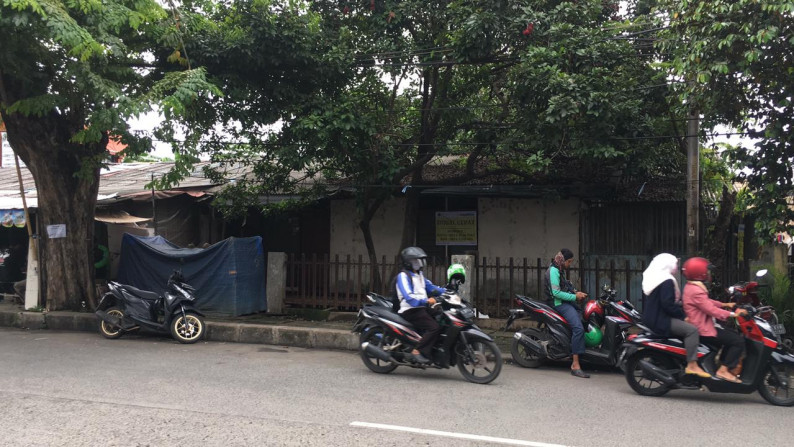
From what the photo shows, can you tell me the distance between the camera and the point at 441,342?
287 inches

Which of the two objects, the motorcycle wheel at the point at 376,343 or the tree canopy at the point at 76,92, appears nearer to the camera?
the motorcycle wheel at the point at 376,343

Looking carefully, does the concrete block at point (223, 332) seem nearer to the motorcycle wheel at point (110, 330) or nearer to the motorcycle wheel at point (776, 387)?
the motorcycle wheel at point (110, 330)

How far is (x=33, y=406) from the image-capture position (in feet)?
18.9

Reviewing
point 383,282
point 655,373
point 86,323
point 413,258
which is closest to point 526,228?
point 383,282

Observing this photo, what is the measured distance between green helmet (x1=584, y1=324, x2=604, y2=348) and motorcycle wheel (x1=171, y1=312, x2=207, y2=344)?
5.72m

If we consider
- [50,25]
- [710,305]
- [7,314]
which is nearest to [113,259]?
[7,314]

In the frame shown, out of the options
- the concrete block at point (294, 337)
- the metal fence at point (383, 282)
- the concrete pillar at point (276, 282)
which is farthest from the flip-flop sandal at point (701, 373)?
the concrete pillar at point (276, 282)

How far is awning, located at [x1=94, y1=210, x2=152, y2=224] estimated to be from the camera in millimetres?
14164

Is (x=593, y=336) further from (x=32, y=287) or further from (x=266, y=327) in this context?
(x=32, y=287)

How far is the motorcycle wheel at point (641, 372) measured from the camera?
6.59 metres

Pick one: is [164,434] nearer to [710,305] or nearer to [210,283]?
[710,305]

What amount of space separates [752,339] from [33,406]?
22.4 ft

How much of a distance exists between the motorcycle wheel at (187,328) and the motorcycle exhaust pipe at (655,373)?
254 inches

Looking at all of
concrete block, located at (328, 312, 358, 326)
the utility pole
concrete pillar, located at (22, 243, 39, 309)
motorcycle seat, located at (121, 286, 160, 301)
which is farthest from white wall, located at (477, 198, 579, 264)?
concrete pillar, located at (22, 243, 39, 309)
